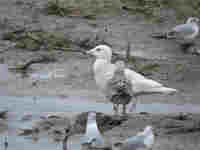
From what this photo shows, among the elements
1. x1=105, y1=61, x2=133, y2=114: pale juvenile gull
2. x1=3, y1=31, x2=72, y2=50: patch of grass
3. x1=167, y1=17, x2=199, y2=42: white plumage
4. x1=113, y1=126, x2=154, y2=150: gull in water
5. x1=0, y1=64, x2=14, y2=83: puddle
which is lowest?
x1=113, y1=126, x2=154, y2=150: gull in water

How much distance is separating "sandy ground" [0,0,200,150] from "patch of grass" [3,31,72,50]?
217 millimetres

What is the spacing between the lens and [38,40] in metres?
13.6

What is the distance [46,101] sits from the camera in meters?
10.6

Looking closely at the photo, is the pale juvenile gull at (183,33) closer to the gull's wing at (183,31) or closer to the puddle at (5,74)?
the gull's wing at (183,31)

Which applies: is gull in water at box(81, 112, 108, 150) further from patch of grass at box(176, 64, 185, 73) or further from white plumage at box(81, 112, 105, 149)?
patch of grass at box(176, 64, 185, 73)

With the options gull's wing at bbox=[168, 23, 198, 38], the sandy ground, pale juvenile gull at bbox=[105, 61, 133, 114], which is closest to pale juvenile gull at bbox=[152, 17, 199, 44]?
gull's wing at bbox=[168, 23, 198, 38]

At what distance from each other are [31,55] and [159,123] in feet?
14.9

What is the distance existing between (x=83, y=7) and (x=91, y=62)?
347 cm

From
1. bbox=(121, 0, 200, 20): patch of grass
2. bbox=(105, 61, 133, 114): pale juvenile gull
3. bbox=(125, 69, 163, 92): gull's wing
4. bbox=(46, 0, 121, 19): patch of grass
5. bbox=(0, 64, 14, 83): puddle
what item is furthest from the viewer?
bbox=(121, 0, 200, 20): patch of grass

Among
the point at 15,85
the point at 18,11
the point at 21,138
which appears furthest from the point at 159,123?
the point at 18,11

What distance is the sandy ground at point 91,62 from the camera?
9.08m

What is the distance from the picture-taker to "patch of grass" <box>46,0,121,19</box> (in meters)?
15.4

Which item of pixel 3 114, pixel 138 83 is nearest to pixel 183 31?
pixel 138 83

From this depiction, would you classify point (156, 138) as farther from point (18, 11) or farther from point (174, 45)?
point (18, 11)
